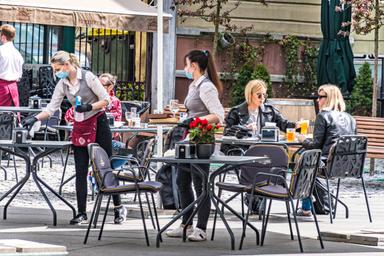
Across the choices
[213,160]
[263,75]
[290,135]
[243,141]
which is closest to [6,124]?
[243,141]

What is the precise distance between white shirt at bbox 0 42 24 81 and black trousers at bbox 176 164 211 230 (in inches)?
337

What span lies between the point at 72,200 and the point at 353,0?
8.97 meters

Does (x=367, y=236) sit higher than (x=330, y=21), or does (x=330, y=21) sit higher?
(x=330, y=21)

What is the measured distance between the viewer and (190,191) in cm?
1284

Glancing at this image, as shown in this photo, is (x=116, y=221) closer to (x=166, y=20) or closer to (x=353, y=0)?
(x=166, y=20)

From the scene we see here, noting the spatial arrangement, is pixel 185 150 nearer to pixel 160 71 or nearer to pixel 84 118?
pixel 84 118

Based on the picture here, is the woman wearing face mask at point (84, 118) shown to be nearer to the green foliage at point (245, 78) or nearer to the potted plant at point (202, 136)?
the potted plant at point (202, 136)

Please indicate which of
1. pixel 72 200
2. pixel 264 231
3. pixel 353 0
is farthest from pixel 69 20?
pixel 353 0

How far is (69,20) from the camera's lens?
15.9 metres

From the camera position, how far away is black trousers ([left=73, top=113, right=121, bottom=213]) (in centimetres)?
1378

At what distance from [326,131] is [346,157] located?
383 millimetres

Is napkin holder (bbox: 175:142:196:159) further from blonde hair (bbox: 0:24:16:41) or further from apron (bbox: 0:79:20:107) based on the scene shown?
apron (bbox: 0:79:20:107)

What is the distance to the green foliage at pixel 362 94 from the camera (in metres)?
27.2

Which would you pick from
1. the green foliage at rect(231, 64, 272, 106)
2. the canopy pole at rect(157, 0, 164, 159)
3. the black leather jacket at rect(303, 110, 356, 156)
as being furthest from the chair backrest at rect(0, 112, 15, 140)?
the green foliage at rect(231, 64, 272, 106)
